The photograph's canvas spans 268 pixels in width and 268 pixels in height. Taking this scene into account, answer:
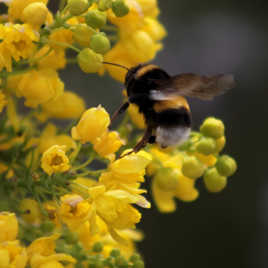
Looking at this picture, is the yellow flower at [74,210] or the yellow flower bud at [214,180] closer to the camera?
the yellow flower at [74,210]

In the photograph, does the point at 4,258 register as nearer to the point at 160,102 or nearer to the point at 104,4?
the point at 160,102

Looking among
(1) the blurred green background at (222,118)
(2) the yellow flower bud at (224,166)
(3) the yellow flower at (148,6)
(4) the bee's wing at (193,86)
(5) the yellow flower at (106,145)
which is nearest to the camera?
(4) the bee's wing at (193,86)

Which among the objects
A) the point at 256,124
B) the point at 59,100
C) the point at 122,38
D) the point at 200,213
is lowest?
the point at 200,213

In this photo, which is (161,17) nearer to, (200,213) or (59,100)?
(200,213)

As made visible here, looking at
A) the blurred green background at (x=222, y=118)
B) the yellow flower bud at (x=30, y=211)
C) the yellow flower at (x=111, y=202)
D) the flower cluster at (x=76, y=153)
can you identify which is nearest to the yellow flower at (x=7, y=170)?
the flower cluster at (x=76, y=153)

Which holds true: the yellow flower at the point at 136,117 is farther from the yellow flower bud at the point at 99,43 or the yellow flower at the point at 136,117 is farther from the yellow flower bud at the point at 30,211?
the yellow flower bud at the point at 30,211

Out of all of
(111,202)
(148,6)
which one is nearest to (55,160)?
(111,202)

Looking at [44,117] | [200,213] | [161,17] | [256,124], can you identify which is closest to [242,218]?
[200,213]
